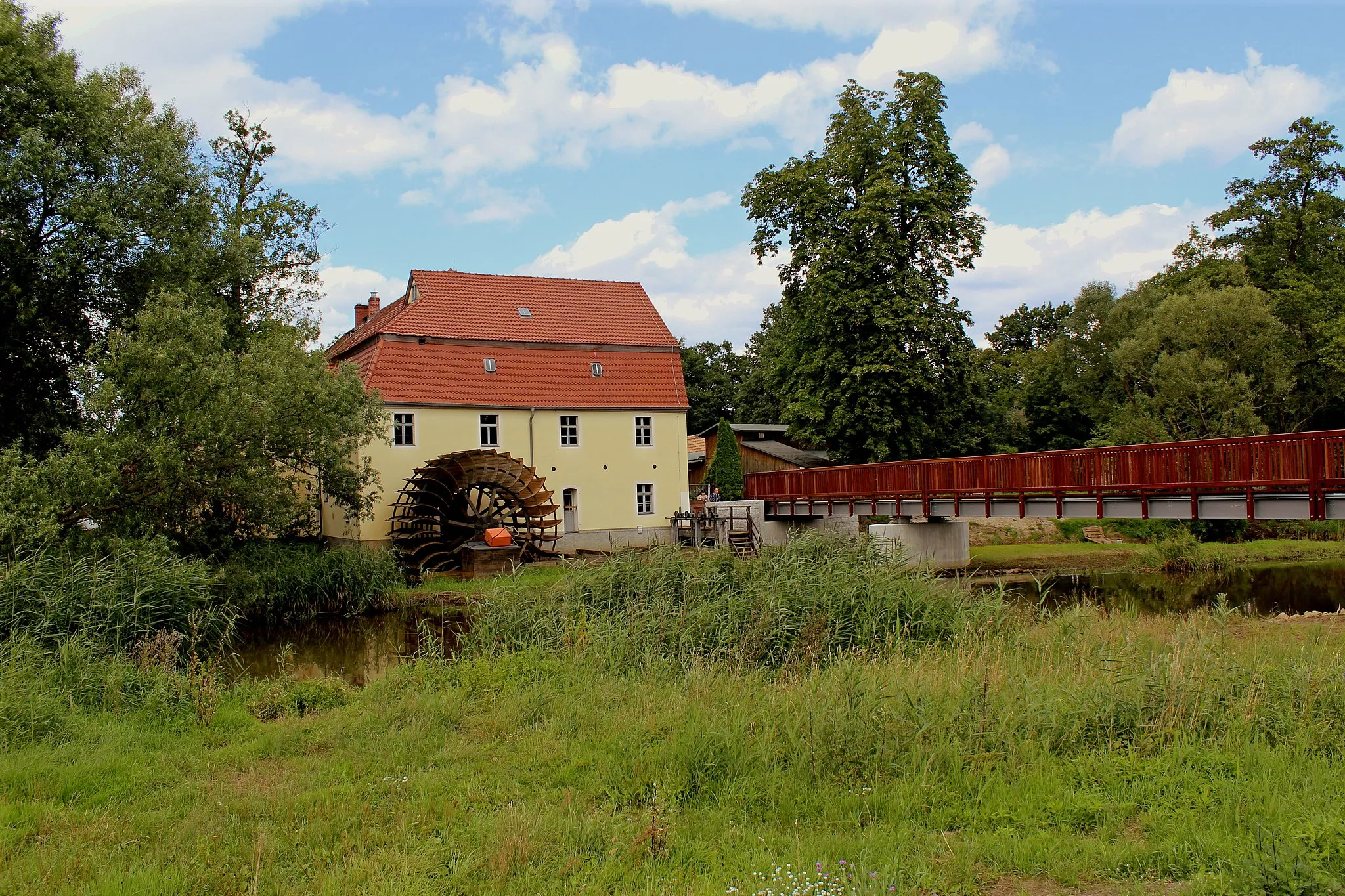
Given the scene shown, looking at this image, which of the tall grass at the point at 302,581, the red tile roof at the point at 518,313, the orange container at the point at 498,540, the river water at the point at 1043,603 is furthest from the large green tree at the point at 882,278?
the tall grass at the point at 302,581

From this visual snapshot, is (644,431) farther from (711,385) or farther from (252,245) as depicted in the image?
(711,385)

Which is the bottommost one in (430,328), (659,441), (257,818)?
(257,818)

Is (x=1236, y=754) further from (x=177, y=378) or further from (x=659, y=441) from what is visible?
(x=659, y=441)

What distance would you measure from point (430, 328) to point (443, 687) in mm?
17588

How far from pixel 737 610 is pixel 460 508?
1412 centimetres

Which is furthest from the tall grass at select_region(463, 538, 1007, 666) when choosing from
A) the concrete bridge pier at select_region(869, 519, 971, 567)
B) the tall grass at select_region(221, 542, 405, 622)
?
the concrete bridge pier at select_region(869, 519, 971, 567)

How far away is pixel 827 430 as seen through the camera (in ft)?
92.4

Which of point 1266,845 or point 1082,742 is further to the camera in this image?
point 1082,742

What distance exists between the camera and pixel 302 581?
685 inches

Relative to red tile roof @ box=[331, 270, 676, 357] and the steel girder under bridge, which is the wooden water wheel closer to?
red tile roof @ box=[331, 270, 676, 357]

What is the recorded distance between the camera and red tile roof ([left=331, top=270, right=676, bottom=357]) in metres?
25.0

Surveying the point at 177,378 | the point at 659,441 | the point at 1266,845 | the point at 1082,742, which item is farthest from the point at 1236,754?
the point at 659,441

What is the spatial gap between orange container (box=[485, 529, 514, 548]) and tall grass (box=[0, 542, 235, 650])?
30.1ft

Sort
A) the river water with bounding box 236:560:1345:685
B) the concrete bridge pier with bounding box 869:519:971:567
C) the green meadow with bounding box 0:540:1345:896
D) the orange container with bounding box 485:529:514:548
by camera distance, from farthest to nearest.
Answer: the concrete bridge pier with bounding box 869:519:971:567 → the orange container with bounding box 485:529:514:548 → the river water with bounding box 236:560:1345:685 → the green meadow with bounding box 0:540:1345:896
